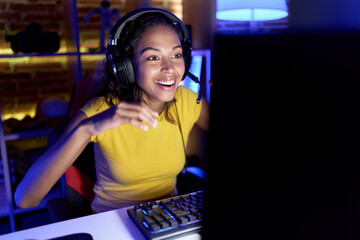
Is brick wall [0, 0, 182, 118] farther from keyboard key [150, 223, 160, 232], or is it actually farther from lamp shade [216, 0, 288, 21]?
keyboard key [150, 223, 160, 232]

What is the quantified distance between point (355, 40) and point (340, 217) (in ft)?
0.61

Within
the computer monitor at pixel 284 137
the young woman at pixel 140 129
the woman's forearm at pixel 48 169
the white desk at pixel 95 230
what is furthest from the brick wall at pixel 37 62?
the computer monitor at pixel 284 137

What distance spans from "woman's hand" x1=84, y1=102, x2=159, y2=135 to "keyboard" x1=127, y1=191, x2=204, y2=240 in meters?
0.20

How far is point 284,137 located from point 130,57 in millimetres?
817

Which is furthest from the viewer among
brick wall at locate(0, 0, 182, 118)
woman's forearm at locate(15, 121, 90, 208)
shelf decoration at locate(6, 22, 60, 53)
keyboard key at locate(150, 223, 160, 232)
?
brick wall at locate(0, 0, 182, 118)

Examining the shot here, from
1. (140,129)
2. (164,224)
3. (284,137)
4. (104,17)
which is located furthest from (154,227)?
(104,17)

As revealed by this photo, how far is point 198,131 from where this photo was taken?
2.56 m

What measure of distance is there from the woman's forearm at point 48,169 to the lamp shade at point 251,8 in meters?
1.15

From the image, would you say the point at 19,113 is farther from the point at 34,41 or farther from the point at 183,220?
the point at 183,220

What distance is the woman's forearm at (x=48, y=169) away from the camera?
86cm

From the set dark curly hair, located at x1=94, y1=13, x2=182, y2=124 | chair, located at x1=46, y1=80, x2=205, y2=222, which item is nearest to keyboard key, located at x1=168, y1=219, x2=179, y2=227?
chair, located at x1=46, y1=80, x2=205, y2=222

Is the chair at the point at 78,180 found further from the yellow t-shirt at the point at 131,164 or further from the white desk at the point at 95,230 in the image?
the white desk at the point at 95,230

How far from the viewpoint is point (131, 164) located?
108 cm

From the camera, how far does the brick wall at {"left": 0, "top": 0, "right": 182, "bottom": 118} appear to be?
211 centimetres
